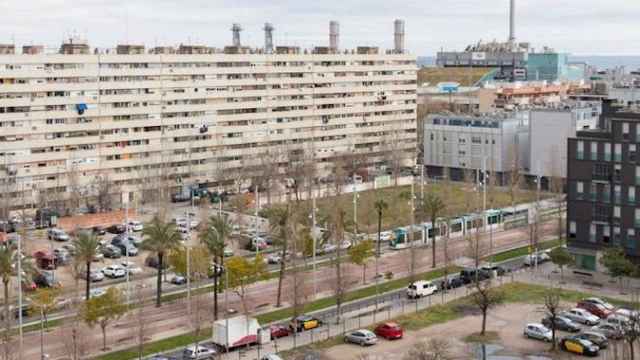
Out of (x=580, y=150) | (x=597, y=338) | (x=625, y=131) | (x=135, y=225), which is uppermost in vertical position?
(x=625, y=131)

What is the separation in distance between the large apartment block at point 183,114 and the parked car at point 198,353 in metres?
29.4

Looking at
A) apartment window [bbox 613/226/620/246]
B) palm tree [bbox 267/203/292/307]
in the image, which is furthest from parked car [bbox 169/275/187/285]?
apartment window [bbox 613/226/620/246]

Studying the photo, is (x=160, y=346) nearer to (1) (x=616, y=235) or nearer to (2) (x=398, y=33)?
(1) (x=616, y=235)

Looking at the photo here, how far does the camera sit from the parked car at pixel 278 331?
3112 cm

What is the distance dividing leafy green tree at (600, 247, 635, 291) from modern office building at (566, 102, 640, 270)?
2.40 m

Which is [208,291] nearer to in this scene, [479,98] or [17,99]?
[17,99]

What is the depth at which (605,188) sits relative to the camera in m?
40.5

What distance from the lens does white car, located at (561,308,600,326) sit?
107 ft

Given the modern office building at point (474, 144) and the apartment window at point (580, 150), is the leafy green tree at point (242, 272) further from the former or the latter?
the modern office building at point (474, 144)

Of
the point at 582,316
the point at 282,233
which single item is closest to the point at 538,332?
the point at 582,316

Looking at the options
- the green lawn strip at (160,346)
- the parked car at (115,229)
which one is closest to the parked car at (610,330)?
the green lawn strip at (160,346)

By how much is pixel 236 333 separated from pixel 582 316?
12.6 meters

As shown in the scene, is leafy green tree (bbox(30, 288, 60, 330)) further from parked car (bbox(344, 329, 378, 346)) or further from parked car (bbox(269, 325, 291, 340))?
parked car (bbox(344, 329, 378, 346))

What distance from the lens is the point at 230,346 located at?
2991 cm
